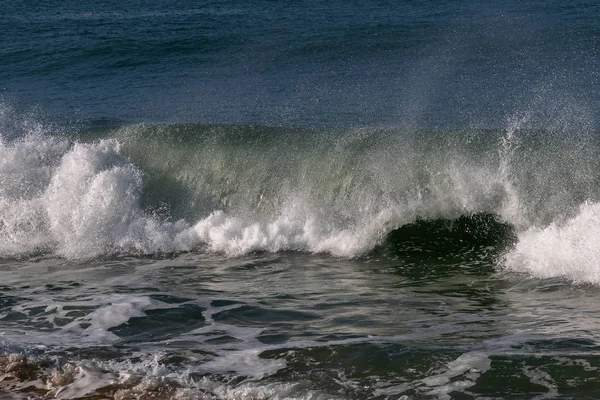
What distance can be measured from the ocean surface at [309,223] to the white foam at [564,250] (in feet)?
0.10

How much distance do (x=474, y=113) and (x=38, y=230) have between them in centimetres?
726

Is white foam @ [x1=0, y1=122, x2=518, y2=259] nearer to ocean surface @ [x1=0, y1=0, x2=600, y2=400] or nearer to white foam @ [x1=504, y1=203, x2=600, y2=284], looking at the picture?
ocean surface @ [x1=0, y1=0, x2=600, y2=400]

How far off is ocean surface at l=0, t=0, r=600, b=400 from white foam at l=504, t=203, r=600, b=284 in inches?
1.2

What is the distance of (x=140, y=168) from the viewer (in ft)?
50.0

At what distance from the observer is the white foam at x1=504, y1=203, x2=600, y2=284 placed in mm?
10070

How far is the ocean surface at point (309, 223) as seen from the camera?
25.0ft

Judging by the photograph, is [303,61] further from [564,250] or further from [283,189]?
[564,250]

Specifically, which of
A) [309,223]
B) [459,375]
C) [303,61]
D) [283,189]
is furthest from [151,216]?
[303,61]

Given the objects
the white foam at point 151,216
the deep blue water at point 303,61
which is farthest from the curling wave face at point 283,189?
the deep blue water at point 303,61

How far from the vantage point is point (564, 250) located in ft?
34.3

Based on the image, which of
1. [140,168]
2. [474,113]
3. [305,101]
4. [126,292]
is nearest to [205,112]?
[305,101]

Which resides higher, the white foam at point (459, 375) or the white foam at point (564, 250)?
the white foam at point (564, 250)

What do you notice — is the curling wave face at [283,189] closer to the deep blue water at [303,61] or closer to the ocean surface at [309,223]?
the ocean surface at [309,223]

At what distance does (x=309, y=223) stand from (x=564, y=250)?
349 cm
